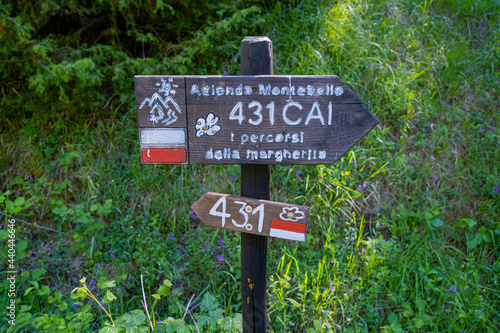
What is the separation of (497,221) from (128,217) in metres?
3.17

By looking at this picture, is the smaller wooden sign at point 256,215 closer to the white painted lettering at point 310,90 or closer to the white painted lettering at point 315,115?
the white painted lettering at point 315,115

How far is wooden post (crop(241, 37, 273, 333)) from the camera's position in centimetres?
161

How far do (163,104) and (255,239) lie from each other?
0.83m

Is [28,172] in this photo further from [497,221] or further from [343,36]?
[497,221]

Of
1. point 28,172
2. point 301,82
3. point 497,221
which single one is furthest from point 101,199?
point 497,221

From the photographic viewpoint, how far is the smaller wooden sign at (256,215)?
5.13 ft

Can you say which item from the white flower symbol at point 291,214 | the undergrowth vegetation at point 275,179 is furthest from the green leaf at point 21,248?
the white flower symbol at point 291,214

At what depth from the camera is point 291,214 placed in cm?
157

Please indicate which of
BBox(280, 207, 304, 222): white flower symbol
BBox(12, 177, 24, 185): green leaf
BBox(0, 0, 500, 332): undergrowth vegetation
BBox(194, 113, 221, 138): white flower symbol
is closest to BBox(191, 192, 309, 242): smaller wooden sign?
BBox(280, 207, 304, 222): white flower symbol

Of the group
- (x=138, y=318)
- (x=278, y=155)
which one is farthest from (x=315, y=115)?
(x=138, y=318)

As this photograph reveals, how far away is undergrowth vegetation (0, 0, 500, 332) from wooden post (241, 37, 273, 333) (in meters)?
0.18

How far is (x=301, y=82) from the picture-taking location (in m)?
1.51

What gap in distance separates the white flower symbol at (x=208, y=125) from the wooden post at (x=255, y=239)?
257 mm

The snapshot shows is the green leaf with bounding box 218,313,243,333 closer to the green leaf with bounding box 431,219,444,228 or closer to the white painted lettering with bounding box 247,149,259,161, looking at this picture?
the white painted lettering with bounding box 247,149,259,161
